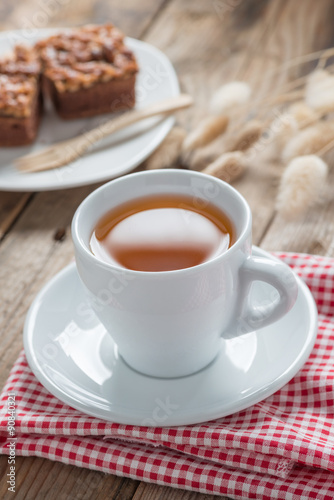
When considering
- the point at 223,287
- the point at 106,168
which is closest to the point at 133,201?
the point at 223,287

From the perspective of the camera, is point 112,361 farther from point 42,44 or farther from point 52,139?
point 42,44

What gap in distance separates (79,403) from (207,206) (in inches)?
12.8

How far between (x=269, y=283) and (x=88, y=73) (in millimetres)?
1074

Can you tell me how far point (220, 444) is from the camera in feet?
2.61

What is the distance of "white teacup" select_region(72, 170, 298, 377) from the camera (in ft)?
2.52

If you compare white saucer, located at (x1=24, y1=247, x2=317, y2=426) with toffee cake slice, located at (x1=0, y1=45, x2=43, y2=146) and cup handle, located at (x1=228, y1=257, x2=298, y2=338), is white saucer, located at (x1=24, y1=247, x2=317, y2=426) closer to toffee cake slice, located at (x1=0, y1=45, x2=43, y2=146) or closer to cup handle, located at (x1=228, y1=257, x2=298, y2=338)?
cup handle, located at (x1=228, y1=257, x2=298, y2=338)

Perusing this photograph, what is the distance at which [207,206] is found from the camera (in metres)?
0.92

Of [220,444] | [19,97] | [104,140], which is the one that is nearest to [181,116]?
[104,140]

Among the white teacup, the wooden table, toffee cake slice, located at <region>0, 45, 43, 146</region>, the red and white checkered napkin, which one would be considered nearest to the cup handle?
the white teacup

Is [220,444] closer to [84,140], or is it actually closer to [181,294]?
[181,294]

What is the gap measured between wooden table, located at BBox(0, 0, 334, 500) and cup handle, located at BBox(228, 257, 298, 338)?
24cm

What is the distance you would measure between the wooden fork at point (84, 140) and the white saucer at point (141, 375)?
56 centimetres

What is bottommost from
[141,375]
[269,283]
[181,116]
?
[181,116]

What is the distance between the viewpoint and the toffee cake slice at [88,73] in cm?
168
